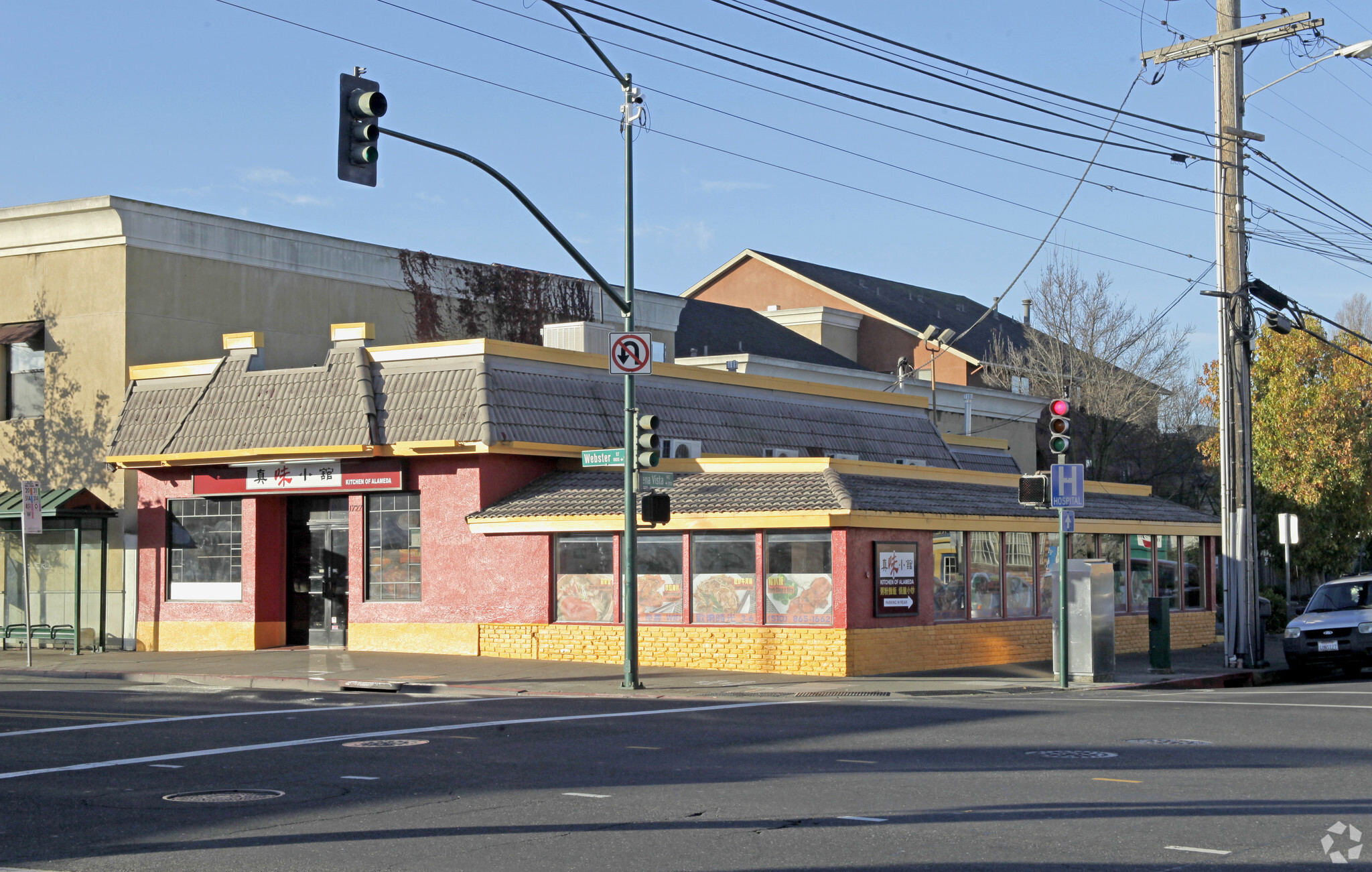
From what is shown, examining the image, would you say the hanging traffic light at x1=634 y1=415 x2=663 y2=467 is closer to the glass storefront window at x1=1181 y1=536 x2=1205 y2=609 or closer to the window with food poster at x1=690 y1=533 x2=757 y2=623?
the window with food poster at x1=690 y1=533 x2=757 y2=623

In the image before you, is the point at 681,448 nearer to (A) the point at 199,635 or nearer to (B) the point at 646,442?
(B) the point at 646,442

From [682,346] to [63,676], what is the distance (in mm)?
24496

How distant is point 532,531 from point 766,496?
4.22 metres

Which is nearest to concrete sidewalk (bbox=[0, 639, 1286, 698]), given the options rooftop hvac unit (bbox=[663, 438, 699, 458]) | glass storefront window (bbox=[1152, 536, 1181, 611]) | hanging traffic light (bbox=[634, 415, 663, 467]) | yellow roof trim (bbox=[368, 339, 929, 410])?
hanging traffic light (bbox=[634, 415, 663, 467])

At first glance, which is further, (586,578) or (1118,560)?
(1118,560)

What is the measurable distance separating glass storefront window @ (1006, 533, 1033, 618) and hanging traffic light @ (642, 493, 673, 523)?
8.85 metres

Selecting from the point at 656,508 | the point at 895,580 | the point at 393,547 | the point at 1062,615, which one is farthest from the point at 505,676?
the point at 1062,615

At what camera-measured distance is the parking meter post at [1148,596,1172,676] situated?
24.4 metres

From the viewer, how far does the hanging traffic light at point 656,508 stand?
1962 cm

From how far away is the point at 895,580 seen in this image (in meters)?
22.9

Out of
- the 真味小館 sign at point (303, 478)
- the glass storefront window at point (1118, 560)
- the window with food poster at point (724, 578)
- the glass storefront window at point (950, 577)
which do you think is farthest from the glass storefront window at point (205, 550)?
the glass storefront window at point (1118, 560)

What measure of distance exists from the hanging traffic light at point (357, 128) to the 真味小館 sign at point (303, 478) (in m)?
11.0

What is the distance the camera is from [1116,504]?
3111cm

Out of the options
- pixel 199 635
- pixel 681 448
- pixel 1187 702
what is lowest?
pixel 1187 702
